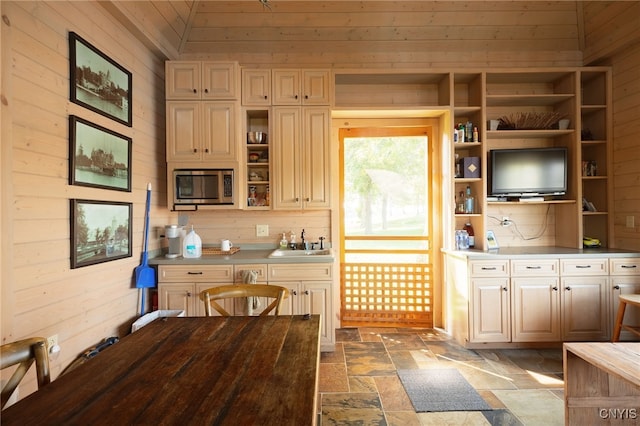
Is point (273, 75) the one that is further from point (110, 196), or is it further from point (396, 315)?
point (396, 315)

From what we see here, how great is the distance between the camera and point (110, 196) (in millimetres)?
2371

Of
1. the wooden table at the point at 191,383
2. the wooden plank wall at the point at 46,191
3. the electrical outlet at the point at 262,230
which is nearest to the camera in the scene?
the wooden table at the point at 191,383

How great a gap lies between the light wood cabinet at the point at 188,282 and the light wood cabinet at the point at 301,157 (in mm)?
876

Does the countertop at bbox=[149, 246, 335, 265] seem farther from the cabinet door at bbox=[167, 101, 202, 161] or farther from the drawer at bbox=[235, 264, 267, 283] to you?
the cabinet door at bbox=[167, 101, 202, 161]

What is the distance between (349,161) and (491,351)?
7.83 feet

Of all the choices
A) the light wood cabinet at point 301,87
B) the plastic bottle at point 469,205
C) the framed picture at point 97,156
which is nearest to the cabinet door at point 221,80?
the light wood cabinet at point 301,87

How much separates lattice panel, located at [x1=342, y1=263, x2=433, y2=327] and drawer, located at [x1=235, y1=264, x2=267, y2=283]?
45.2 inches

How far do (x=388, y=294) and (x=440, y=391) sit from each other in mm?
1361

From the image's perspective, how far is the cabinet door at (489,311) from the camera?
2.95 m

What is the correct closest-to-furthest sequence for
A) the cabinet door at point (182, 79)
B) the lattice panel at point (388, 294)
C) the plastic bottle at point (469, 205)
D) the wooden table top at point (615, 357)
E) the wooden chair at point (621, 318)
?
1. the wooden table top at point (615, 357)
2. the wooden chair at point (621, 318)
3. the cabinet door at point (182, 79)
4. the plastic bottle at point (469, 205)
5. the lattice panel at point (388, 294)

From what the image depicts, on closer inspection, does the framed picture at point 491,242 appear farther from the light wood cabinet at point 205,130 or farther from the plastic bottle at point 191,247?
the plastic bottle at point 191,247

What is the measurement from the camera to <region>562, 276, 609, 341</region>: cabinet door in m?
2.92

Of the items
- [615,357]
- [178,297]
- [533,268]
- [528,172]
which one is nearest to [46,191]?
[178,297]

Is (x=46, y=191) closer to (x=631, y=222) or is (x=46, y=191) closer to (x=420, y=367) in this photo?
(x=420, y=367)
